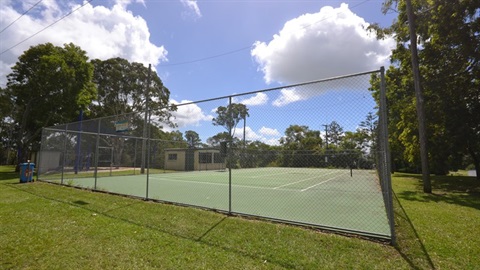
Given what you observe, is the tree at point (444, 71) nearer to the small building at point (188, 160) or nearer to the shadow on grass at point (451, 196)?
the shadow on grass at point (451, 196)

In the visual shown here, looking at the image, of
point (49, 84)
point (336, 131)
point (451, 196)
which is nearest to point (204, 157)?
point (336, 131)

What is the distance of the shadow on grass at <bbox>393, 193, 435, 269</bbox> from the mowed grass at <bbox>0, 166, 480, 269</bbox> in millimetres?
13

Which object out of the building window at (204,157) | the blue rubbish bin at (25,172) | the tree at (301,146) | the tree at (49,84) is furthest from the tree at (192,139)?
the tree at (49,84)

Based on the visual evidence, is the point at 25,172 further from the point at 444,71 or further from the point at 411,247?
the point at 444,71

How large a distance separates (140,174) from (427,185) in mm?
16179

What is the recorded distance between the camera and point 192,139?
9.71m

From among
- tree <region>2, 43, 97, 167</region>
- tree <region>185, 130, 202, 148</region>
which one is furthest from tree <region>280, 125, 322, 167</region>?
tree <region>2, 43, 97, 167</region>

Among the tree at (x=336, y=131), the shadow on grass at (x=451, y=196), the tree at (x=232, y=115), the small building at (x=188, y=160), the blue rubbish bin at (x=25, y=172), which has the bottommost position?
the shadow on grass at (x=451, y=196)

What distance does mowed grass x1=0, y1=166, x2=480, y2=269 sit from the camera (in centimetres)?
365

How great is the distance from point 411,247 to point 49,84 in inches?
959

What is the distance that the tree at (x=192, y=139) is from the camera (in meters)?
8.90

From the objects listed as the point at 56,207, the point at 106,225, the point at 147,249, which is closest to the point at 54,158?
the point at 56,207

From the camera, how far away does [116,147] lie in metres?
15.9

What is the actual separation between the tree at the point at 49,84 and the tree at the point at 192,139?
1656 centimetres
